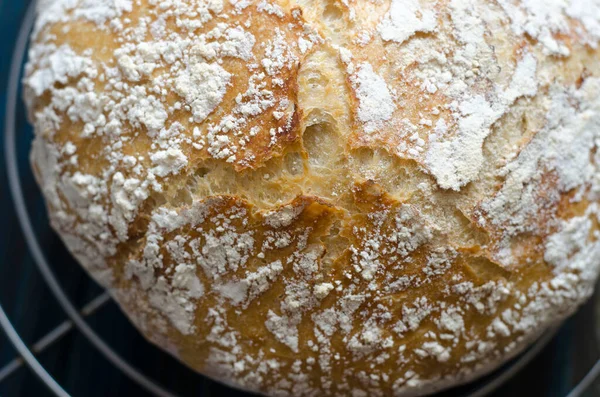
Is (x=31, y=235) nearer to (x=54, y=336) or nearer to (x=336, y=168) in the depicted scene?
(x=54, y=336)

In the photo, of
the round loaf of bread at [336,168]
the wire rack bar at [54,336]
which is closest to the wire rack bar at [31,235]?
the wire rack bar at [54,336]

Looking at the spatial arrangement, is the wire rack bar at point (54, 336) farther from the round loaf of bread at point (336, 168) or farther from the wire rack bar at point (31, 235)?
the round loaf of bread at point (336, 168)

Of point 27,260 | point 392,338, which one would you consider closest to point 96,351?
point 27,260

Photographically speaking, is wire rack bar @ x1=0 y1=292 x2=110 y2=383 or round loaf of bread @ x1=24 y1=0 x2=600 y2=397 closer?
round loaf of bread @ x1=24 y1=0 x2=600 y2=397

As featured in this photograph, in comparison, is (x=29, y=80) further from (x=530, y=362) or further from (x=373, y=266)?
(x=530, y=362)

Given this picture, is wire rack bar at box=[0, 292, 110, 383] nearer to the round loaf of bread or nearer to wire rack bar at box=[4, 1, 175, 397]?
wire rack bar at box=[4, 1, 175, 397]

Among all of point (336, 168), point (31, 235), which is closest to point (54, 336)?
point (31, 235)

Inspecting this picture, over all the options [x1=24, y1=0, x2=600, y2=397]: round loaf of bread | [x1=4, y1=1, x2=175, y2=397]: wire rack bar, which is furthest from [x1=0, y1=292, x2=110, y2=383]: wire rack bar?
[x1=24, y1=0, x2=600, y2=397]: round loaf of bread

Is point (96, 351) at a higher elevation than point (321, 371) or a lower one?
lower
